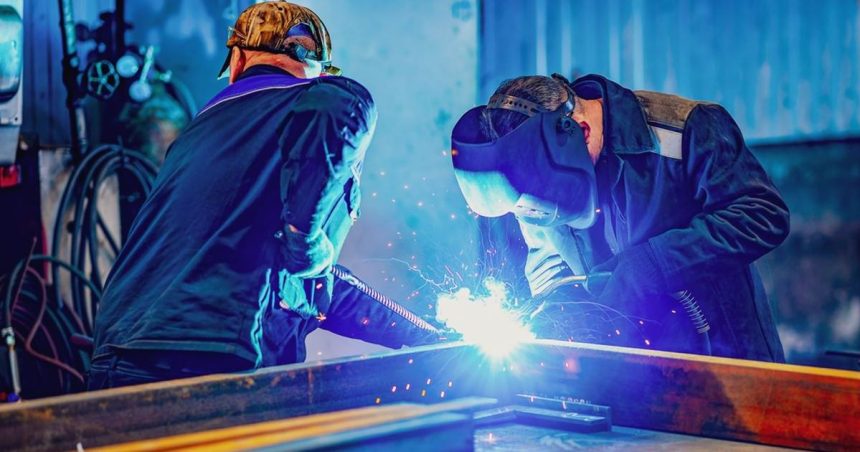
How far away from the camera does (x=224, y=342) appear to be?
2.22 metres

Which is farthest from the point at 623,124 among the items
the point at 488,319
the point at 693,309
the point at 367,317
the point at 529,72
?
the point at 529,72

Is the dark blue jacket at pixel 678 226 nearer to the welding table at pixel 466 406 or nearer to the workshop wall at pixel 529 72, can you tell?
the welding table at pixel 466 406

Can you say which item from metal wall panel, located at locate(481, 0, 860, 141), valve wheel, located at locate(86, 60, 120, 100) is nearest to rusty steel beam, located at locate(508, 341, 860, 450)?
metal wall panel, located at locate(481, 0, 860, 141)

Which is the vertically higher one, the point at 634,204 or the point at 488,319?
the point at 634,204

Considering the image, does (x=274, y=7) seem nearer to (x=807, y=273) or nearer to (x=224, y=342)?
(x=224, y=342)

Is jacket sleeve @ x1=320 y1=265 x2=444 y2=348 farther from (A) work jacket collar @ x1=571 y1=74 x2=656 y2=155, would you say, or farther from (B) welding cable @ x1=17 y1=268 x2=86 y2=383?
(B) welding cable @ x1=17 y1=268 x2=86 y2=383

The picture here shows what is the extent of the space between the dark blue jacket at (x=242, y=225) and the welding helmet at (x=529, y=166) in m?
0.29

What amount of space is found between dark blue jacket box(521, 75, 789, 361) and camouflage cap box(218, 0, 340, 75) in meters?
0.80

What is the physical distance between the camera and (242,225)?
7.68ft

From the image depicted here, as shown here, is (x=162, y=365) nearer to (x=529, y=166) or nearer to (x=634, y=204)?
(x=529, y=166)

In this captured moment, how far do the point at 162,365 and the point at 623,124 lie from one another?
1422 millimetres

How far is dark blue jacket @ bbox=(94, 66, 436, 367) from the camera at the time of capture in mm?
2270

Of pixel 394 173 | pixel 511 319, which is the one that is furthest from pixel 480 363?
pixel 394 173

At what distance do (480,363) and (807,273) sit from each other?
3.43 meters
